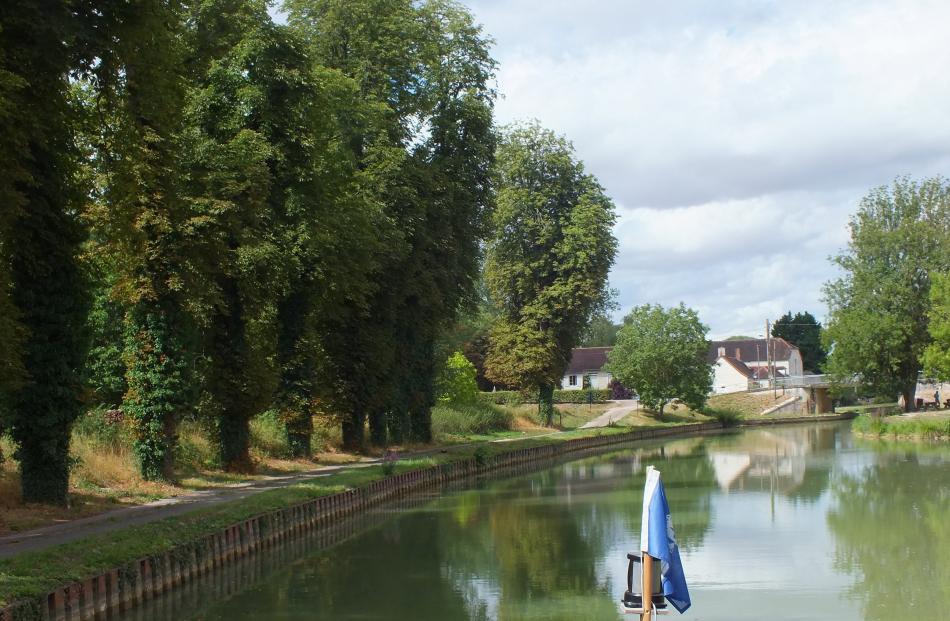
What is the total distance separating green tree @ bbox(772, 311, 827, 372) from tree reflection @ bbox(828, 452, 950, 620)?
292 ft

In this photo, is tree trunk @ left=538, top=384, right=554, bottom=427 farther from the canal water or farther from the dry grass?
the dry grass

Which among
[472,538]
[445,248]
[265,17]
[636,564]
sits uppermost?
[265,17]

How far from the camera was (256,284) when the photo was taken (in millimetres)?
29406

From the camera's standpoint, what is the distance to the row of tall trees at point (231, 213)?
63.5ft

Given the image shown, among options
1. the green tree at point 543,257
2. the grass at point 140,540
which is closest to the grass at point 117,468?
the grass at point 140,540

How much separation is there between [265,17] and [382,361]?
13.3 meters

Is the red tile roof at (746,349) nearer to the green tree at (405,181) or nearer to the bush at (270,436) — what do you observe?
the green tree at (405,181)

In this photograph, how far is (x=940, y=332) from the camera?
53062 mm

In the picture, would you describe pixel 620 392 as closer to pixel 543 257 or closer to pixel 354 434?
pixel 543 257

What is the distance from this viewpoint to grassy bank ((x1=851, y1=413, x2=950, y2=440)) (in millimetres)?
51844

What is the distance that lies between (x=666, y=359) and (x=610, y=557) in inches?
1984

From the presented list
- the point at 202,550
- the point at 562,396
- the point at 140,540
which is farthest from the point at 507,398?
the point at 140,540

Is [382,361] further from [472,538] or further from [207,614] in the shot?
[207,614]

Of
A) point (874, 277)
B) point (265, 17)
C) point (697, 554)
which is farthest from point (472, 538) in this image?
point (874, 277)
